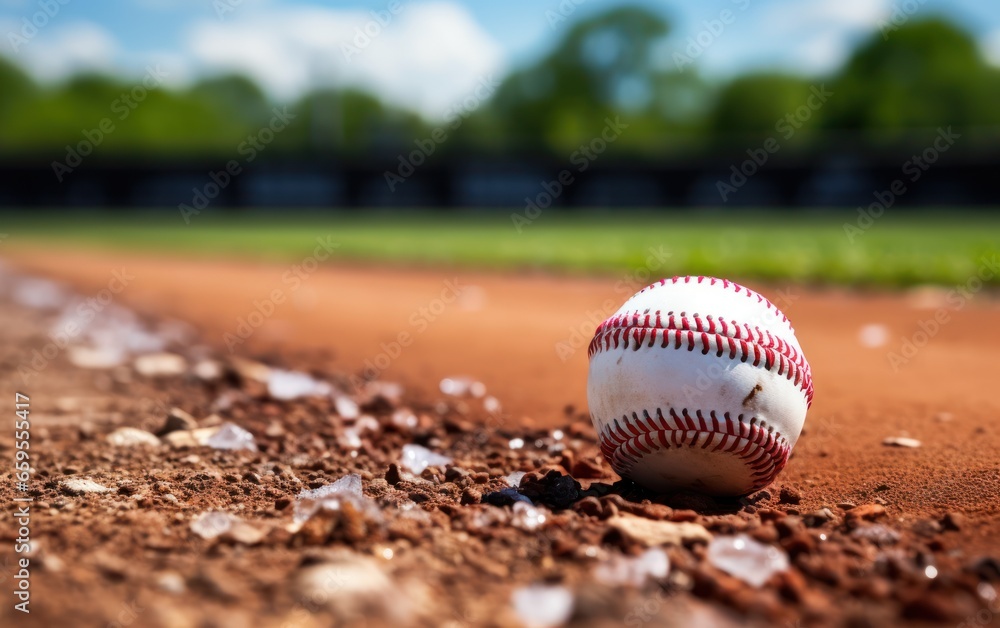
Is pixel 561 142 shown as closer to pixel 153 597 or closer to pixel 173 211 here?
pixel 173 211

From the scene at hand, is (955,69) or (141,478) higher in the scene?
(955,69)

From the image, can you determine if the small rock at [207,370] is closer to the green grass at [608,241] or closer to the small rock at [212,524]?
the small rock at [212,524]

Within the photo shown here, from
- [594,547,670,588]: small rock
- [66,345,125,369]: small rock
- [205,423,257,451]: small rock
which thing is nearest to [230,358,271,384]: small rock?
[66,345,125,369]: small rock

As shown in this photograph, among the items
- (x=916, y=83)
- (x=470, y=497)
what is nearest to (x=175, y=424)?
(x=470, y=497)

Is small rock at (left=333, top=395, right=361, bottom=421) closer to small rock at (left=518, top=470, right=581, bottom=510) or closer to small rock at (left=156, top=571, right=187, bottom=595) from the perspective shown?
small rock at (left=518, top=470, right=581, bottom=510)

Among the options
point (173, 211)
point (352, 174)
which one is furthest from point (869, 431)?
point (173, 211)

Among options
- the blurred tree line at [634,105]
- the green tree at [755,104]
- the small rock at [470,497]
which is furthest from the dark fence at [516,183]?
the small rock at [470,497]
